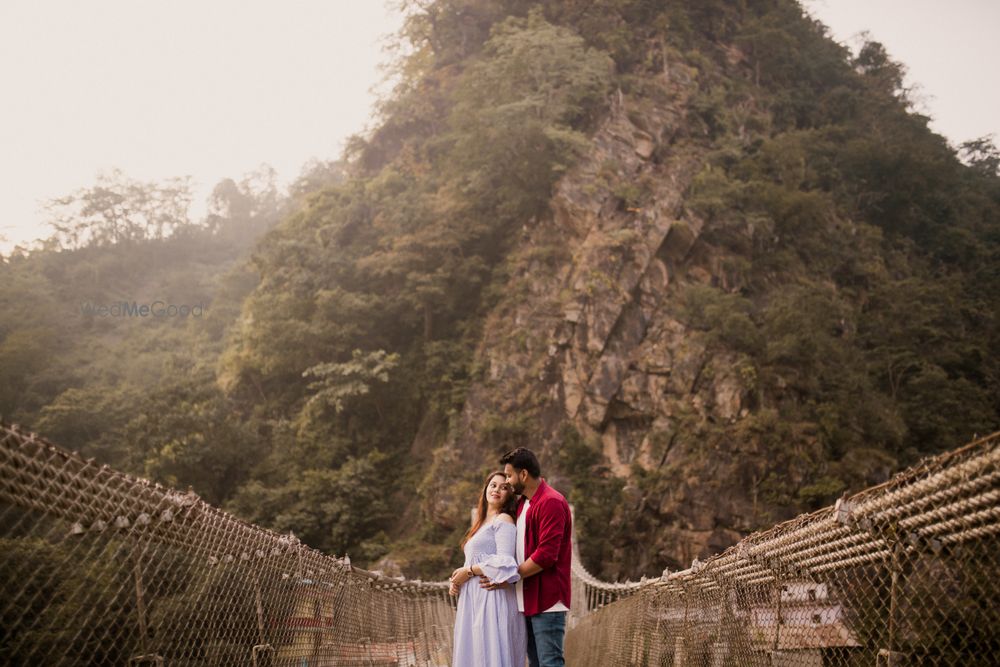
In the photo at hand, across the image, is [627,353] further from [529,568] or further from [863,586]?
[863,586]

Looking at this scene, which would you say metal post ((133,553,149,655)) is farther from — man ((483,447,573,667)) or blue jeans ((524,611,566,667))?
blue jeans ((524,611,566,667))

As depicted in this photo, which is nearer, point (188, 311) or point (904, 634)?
point (904, 634)

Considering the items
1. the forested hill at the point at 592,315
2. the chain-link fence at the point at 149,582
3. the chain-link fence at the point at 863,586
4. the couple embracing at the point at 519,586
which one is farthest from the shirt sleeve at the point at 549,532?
the forested hill at the point at 592,315

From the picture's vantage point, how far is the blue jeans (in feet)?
8.10

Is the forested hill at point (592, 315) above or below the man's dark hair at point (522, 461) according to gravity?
above

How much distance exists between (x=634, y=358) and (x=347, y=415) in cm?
563

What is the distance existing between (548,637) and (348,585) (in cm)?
126

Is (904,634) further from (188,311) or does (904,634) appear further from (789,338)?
(188,311)

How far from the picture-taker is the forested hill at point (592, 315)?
11375mm

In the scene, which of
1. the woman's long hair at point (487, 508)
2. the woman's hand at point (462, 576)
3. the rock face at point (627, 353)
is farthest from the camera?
the rock face at point (627, 353)

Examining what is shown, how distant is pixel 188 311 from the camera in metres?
23.1

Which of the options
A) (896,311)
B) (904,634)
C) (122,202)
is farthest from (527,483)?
(122,202)

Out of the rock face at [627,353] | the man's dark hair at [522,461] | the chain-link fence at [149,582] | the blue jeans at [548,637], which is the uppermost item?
the rock face at [627,353]

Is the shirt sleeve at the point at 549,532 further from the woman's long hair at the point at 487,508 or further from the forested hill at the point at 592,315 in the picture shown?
the forested hill at the point at 592,315
